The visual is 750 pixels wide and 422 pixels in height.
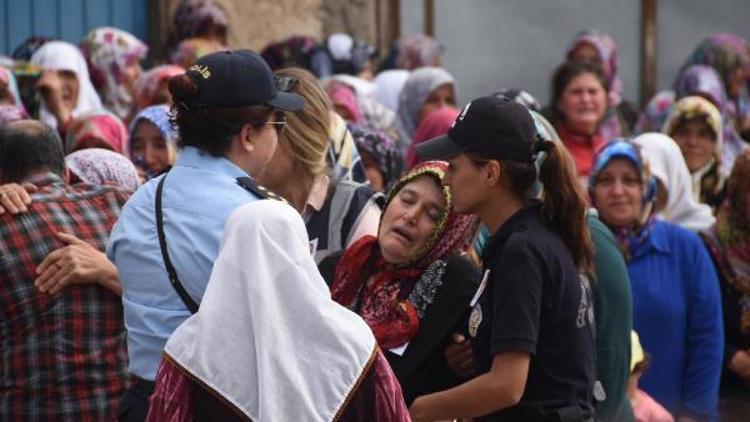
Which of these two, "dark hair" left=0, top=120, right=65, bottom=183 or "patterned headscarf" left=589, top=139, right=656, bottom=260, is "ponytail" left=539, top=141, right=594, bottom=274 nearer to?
"dark hair" left=0, top=120, right=65, bottom=183

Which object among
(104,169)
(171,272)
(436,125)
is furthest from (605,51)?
(171,272)

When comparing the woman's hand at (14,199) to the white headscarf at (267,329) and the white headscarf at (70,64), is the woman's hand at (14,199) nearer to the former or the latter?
the white headscarf at (267,329)

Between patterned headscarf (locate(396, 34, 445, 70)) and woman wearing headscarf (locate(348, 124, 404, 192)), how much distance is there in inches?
139

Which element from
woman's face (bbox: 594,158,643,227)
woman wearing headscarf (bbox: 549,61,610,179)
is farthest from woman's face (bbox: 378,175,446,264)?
woman wearing headscarf (bbox: 549,61,610,179)

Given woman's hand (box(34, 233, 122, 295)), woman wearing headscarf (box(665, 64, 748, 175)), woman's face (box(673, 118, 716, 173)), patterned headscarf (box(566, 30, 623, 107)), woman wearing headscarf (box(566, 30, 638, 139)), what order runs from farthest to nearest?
patterned headscarf (box(566, 30, 623, 107)), woman wearing headscarf (box(566, 30, 638, 139)), woman wearing headscarf (box(665, 64, 748, 175)), woman's face (box(673, 118, 716, 173)), woman's hand (box(34, 233, 122, 295))

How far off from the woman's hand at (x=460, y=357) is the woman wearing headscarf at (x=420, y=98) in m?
4.47

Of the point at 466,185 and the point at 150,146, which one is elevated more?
the point at 466,185

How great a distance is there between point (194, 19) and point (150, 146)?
3176mm

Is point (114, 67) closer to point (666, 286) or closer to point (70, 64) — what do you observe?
point (70, 64)

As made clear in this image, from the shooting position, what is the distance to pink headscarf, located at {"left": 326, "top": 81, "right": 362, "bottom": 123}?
8211mm

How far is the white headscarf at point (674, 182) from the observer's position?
6.83 m

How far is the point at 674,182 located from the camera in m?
6.87

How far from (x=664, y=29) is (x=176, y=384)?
9.27 metres

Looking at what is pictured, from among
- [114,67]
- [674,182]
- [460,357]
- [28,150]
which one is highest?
[28,150]
